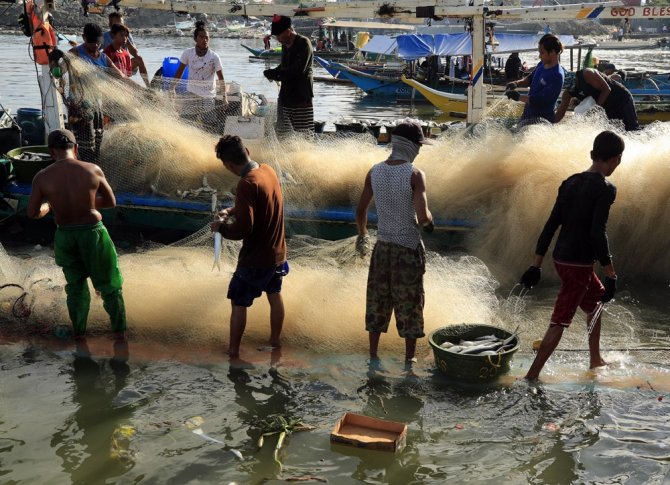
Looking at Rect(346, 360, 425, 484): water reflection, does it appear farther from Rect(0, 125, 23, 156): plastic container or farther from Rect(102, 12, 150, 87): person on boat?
Rect(0, 125, 23, 156): plastic container

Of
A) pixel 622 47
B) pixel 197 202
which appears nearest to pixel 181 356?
pixel 197 202

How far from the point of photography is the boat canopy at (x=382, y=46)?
104 ft

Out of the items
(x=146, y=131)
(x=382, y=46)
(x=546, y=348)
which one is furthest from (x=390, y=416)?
(x=382, y=46)

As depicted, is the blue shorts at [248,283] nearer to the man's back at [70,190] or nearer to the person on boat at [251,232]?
the person on boat at [251,232]

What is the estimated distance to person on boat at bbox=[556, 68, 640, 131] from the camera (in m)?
8.79

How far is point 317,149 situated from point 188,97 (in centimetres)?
183

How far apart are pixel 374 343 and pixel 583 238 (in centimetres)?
177

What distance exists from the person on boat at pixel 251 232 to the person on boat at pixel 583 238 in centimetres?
192

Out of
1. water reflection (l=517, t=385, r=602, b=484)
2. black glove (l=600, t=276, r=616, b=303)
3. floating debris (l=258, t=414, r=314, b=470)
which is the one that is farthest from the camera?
black glove (l=600, t=276, r=616, b=303)

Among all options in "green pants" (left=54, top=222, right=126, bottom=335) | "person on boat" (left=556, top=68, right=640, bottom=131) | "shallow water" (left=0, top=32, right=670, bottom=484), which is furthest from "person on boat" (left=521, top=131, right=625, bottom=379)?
"person on boat" (left=556, top=68, right=640, bottom=131)

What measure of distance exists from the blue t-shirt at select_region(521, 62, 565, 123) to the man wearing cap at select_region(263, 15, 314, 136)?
2.68 m

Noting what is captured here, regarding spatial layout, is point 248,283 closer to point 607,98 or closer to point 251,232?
point 251,232

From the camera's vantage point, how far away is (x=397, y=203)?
5402 mm

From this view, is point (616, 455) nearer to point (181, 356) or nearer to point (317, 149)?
point (181, 356)
